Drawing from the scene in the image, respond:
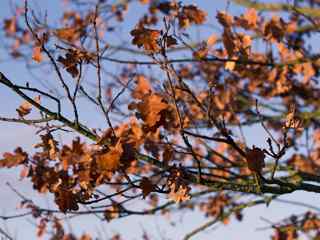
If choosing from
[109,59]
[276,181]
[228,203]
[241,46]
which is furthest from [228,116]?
Result: [276,181]

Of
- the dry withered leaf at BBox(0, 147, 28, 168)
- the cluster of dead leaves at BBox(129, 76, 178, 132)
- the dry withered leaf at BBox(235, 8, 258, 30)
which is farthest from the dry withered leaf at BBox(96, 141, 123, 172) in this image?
the dry withered leaf at BBox(235, 8, 258, 30)

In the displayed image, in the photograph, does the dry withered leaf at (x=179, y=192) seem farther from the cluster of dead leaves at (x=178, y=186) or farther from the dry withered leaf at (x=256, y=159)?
the dry withered leaf at (x=256, y=159)

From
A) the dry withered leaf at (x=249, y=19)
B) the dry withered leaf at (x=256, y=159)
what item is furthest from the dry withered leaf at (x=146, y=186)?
the dry withered leaf at (x=249, y=19)

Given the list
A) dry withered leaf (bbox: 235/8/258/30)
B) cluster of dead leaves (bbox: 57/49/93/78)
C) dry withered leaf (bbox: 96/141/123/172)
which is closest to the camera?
dry withered leaf (bbox: 96/141/123/172)

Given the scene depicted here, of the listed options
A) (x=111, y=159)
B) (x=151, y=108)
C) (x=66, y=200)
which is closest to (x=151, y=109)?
(x=151, y=108)

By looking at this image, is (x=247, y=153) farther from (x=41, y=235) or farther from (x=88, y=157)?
(x=41, y=235)

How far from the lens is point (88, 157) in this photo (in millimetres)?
2457

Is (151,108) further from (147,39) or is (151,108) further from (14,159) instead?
(14,159)

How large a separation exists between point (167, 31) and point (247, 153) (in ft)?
2.34

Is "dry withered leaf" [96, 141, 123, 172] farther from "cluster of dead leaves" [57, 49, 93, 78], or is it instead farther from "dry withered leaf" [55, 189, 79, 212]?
"cluster of dead leaves" [57, 49, 93, 78]

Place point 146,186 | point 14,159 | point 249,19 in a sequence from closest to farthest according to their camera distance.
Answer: point 146,186 < point 14,159 < point 249,19

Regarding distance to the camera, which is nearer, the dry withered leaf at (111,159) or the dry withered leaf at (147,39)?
the dry withered leaf at (111,159)

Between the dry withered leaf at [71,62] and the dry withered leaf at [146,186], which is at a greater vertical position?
the dry withered leaf at [71,62]

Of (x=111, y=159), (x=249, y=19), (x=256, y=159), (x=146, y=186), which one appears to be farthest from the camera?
(x=249, y=19)
